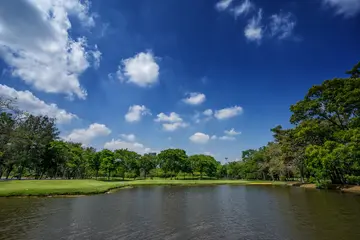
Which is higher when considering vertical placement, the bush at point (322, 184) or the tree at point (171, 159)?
the tree at point (171, 159)

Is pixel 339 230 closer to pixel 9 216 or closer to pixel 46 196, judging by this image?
pixel 9 216

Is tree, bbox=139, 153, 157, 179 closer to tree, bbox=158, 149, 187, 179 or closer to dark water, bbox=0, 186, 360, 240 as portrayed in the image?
tree, bbox=158, 149, 187, 179

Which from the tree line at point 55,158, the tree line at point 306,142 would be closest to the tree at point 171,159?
the tree line at point 55,158

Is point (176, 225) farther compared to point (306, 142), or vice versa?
point (306, 142)

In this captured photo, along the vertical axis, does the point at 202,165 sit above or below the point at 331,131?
above

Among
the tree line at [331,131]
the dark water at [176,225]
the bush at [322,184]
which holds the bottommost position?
the dark water at [176,225]

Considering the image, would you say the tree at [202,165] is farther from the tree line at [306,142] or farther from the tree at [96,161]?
the tree at [96,161]

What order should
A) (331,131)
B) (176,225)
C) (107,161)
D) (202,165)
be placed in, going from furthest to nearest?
(202,165) → (107,161) → (331,131) → (176,225)

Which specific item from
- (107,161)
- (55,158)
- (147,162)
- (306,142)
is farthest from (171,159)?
(306,142)

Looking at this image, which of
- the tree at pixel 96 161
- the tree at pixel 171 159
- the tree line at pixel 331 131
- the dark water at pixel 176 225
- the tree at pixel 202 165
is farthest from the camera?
the tree at pixel 202 165

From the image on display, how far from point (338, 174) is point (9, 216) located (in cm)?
5310

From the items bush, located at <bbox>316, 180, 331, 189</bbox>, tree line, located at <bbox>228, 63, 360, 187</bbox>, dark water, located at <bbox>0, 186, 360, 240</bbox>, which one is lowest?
dark water, located at <bbox>0, 186, 360, 240</bbox>

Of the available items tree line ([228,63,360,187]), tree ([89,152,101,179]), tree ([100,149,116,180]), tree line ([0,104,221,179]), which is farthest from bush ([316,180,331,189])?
tree ([89,152,101,179])

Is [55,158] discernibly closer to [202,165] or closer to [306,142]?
[202,165]
